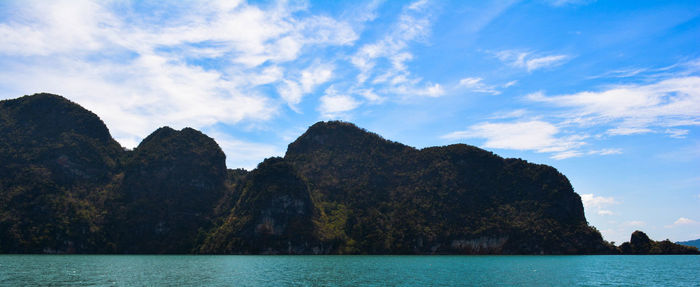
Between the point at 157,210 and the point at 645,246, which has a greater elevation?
the point at 157,210

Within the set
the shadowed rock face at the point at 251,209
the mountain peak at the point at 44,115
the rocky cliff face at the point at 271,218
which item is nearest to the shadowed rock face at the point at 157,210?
the shadowed rock face at the point at 251,209

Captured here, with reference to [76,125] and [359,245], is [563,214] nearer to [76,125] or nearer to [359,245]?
[359,245]

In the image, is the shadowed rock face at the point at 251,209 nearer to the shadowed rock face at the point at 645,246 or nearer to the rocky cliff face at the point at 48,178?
the rocky cliff face at the point at 48,178

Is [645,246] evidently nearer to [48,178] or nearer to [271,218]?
[271,218]

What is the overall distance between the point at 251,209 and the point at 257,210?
363 cm

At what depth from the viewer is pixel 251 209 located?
559 feet

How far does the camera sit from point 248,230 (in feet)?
537

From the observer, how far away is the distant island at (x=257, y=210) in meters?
161

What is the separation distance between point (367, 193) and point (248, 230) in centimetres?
5743

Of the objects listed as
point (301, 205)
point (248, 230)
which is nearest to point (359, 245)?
point (301, 205)

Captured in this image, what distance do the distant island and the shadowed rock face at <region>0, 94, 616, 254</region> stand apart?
42cm

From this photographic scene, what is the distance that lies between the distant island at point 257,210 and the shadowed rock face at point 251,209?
0.42 metres

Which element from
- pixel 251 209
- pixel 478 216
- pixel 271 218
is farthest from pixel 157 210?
pixel 478 216

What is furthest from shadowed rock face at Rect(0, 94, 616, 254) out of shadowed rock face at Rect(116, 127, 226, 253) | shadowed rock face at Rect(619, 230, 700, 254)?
shadowed rock face at Rect(619, 230, 700, 254)
